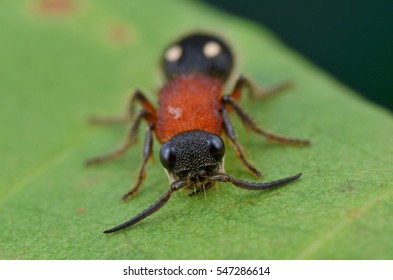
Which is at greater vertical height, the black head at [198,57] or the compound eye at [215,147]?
the black head at [198,57]

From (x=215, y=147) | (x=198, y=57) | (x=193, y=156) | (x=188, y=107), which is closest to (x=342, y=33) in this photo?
(x=198, y=57)

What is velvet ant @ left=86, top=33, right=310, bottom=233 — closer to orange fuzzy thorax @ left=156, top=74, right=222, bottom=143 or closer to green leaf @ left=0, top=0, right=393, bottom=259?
orange fuzzy thorax @ left=156, top=74, right=222, bottom=143

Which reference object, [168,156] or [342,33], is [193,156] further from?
[342,33]

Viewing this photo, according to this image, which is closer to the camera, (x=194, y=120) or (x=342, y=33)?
(x=194, y=120)

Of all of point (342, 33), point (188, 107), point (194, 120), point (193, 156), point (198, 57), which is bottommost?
point (193, 156)

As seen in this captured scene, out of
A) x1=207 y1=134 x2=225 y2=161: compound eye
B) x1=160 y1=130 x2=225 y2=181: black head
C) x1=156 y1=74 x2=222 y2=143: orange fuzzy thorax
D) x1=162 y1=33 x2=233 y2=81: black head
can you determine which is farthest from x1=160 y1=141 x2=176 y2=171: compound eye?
x1=162 y1=33 x2=233 y2=81: black head

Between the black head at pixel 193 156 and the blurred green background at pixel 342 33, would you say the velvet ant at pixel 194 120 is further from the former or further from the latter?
the blurred green background at pixel 342 33

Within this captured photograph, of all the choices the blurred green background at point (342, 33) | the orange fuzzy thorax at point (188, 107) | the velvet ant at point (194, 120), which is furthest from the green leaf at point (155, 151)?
the blurred green background at point (342, 33)
